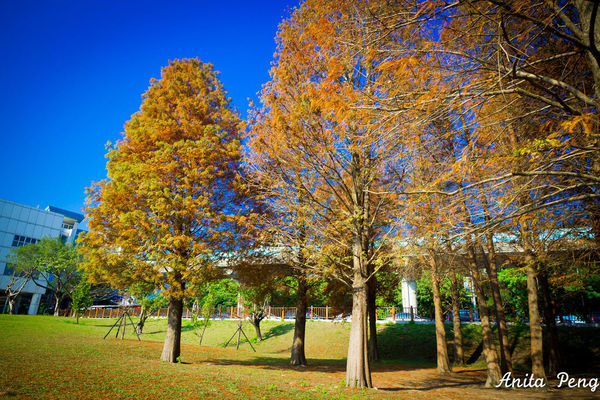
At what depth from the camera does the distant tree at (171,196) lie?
10195mm

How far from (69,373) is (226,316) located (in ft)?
103

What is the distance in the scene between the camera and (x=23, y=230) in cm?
5253

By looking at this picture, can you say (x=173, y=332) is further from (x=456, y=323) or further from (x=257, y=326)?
(x=257, y=326)

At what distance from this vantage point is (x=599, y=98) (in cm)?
445

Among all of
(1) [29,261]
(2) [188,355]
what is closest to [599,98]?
(2) [188,355]

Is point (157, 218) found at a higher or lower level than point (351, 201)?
lower

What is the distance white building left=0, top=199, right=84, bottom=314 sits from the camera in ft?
162

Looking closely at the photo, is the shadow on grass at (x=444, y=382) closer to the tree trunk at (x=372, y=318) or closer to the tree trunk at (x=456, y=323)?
the tree trunk at (x=456, y=323)

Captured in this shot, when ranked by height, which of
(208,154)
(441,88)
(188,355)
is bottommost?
(188,355)

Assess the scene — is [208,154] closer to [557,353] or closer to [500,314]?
[500,314]

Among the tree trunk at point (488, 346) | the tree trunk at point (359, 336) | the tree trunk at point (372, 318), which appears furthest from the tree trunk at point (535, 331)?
the tree trunk at point (372, 318)

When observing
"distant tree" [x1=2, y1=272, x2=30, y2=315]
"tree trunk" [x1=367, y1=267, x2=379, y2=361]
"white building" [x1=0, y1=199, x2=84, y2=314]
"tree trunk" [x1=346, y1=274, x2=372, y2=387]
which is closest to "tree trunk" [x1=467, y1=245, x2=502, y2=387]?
"tree trunk" [x1=346, y1=274, x2=372, y2=387]

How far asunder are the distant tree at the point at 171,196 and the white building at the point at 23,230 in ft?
173

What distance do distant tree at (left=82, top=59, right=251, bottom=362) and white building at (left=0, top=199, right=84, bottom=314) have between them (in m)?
52.6
